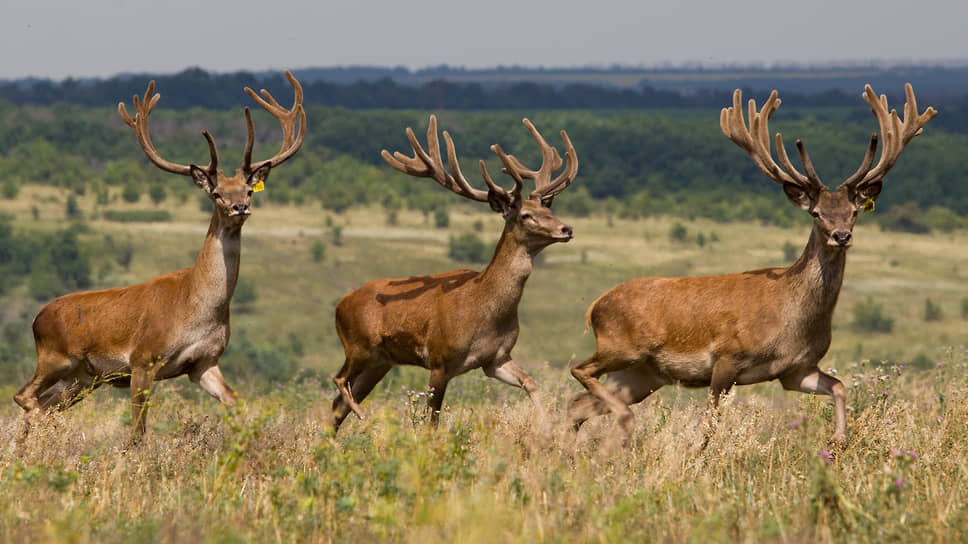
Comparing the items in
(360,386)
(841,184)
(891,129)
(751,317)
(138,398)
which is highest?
(891,129)

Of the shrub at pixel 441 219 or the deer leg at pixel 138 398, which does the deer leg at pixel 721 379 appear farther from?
the shrub at pixel 441 219

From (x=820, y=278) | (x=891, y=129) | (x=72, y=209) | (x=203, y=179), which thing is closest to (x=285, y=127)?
(x=203, y=179)

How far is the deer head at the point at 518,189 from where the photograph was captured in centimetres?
923

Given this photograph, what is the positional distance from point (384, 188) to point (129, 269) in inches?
1468

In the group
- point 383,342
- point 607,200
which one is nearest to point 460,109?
point 607,200

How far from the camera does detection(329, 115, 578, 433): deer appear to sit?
926 cm

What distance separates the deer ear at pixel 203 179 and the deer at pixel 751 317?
10.1 ft

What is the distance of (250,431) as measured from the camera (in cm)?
700

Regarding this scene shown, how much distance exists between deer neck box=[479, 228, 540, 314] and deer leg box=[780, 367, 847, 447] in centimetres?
205

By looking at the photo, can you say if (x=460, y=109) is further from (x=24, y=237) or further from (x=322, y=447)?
(x=322, y=447)

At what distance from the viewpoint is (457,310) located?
9344mm

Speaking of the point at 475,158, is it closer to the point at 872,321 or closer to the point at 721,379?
the point at 872,321

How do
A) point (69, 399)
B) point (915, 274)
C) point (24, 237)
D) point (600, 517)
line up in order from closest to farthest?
point (600, 517)
point (69, 399)
point (915, 274)
point (24, 237)

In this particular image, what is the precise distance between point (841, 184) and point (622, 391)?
2.36 metres
